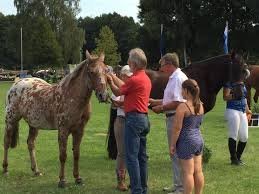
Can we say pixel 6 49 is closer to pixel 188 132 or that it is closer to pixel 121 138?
pixel 121 138

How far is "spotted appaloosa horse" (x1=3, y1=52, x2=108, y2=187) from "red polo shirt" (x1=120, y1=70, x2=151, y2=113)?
2.07ft

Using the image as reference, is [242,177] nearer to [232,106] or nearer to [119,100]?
[232,106]

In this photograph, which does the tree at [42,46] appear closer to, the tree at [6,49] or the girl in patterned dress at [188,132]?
the tree at [6,49]

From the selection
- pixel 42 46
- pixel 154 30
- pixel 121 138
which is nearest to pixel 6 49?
pixel 42 46

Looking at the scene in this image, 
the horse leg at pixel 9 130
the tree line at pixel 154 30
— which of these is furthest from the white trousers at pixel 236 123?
the tree line at pixel 154 30

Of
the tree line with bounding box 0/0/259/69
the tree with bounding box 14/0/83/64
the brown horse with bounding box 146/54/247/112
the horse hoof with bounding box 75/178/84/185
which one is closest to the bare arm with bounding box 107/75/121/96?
the horse hoof with bounding box 75/178/84/185

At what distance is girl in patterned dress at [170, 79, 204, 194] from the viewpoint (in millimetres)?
6180

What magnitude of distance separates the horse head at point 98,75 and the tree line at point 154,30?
25.9 metres

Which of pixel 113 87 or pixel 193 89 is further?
pixel 113 87

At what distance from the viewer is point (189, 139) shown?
627 centimetres

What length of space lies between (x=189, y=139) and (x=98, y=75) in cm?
196

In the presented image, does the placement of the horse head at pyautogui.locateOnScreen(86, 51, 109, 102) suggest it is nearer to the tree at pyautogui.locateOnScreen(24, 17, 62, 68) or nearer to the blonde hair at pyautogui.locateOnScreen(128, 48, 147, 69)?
the blonde hair at pyautogui.locateOnScreen(128, 48, 147, 69)

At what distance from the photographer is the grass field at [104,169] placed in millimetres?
7980

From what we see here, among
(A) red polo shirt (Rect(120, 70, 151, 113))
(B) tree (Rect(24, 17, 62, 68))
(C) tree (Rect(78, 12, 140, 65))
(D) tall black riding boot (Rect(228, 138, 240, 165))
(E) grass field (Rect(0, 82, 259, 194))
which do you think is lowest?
(E) grass field (Rect(0, 82, 259, 194))
